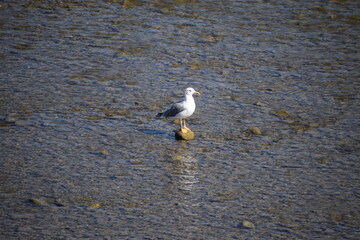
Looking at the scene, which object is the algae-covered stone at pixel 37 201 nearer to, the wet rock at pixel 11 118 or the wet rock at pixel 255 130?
the wet rock at pixel 11 118

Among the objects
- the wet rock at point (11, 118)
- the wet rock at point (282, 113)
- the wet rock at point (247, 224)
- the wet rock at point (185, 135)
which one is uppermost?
the wet rock at point (282, 113)

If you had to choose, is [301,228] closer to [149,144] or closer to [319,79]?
[149,144]

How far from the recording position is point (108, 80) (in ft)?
51.0

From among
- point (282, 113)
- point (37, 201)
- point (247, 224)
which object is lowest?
point (37, 201)

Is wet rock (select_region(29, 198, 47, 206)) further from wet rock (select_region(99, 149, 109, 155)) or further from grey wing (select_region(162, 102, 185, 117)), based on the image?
grey wing (select_region(162, 102, 185, 117))

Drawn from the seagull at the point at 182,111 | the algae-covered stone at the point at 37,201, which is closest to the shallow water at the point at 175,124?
the algae-covered stone at the point at 37,201

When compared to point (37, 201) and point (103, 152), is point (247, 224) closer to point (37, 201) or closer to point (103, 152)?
point (37, 201)

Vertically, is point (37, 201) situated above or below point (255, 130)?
below

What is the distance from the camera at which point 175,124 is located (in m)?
13.8

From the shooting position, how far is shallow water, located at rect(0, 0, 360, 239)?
9.59 m

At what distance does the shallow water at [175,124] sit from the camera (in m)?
9.59

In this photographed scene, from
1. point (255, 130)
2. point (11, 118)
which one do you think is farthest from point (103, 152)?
point (255, 130)

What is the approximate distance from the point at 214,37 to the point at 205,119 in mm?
5798

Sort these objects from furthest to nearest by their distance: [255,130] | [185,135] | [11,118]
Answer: [11,118], [255,130], [185,135]
